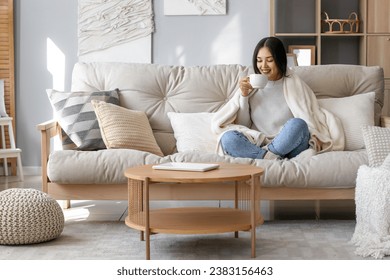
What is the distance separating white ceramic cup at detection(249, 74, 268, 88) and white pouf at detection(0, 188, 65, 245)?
4.19ft

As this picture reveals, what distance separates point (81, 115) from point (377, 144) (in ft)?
5.61

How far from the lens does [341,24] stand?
6160 mm

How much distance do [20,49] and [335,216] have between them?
3310 mm

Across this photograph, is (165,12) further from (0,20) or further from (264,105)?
(264,105)

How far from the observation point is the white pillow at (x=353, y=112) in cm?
427

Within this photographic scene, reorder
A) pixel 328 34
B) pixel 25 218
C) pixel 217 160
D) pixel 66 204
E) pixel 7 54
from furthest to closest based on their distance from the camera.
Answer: pixel 7 54, pixel 328 34, pixel 66 204, pixel 217 160, pixel 25 218

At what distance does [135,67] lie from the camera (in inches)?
182

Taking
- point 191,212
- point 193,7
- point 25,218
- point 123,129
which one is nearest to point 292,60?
point 193,7

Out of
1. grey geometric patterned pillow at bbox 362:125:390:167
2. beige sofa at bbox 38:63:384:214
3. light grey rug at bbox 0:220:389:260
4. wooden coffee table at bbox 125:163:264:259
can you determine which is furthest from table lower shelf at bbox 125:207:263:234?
grey geometric patterned pillow at bbox 362:125:390:167

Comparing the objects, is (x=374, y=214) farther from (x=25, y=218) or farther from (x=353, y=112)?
(x=25, y=218)

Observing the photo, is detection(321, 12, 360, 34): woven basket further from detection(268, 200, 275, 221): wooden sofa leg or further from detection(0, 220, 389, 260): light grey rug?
detection(0, 220, 389, 260): light grey rug

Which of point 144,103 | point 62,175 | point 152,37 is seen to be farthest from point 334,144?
point 152,37

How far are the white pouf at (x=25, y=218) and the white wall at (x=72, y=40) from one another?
9.69 ft

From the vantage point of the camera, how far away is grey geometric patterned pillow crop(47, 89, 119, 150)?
13.9 ft
